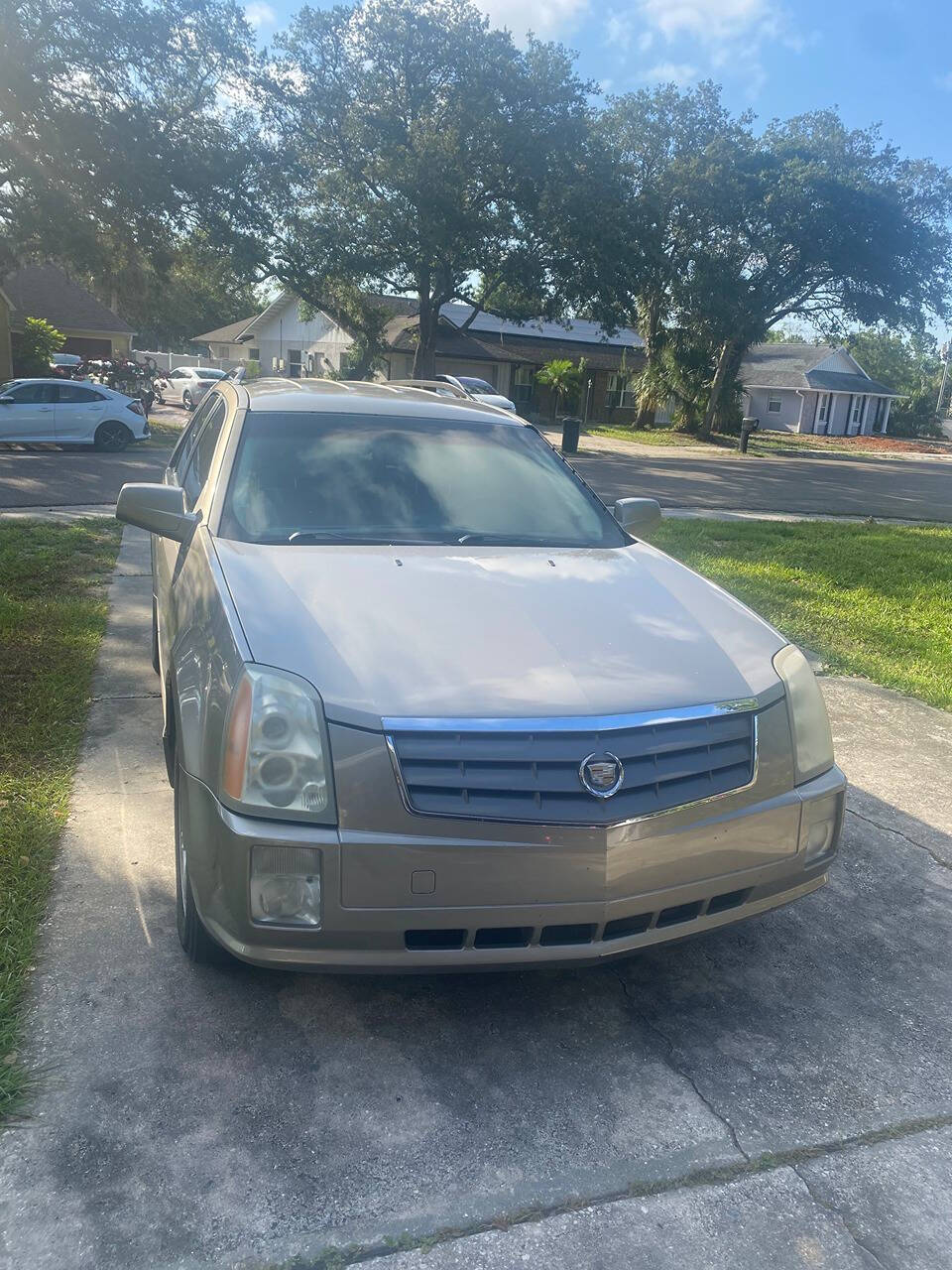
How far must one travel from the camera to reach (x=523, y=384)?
44.9 m

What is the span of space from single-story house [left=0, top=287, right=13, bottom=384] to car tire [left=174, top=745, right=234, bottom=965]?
32.7 metres

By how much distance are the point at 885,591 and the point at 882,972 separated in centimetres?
666

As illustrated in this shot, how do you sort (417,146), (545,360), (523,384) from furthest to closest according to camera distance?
(523,384), (545,360), (417,146)

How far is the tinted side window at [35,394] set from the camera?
20.0m

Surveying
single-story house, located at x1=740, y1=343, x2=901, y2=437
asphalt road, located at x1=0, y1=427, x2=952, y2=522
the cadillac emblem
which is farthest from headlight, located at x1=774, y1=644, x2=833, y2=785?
single-story house, located at x1=740, y1=343, x2=901, y2=437

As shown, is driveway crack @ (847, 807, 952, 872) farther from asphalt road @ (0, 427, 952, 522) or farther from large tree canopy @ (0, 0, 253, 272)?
large tree canopy @ (0, 0, 253, 272)

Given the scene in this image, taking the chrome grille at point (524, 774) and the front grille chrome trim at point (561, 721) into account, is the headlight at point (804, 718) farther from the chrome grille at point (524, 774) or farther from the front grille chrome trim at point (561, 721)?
the chrome grille at point (524, 774)

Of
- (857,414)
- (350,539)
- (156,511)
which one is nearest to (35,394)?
(156,511)

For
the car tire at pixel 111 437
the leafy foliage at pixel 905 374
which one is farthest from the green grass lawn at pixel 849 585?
the leafy foliage at pixel 905 374

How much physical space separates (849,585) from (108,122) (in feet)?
65.1

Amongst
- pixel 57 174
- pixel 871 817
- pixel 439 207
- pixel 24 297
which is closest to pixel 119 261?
pixel 57 174

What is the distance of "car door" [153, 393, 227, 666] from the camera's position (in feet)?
13.9

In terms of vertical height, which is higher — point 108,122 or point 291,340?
point 108,122

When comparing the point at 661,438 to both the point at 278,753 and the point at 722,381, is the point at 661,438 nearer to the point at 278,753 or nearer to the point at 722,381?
the point at 722,381
